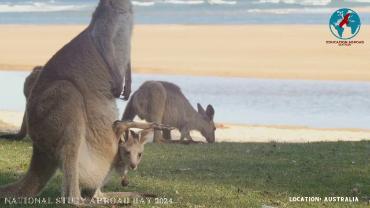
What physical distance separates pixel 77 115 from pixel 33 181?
2.37ft

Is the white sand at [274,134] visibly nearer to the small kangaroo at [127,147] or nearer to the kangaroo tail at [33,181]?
the kangaroo tail at [33,181]

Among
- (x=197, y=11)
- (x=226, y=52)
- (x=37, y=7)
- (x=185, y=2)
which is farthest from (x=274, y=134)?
(x=37, y=7)

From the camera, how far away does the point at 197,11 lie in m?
54.9

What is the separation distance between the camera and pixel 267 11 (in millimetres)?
54031

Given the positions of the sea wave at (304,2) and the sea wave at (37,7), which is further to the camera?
the sea wave at (304,2)

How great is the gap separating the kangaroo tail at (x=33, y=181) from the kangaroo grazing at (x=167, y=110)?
20.7ft

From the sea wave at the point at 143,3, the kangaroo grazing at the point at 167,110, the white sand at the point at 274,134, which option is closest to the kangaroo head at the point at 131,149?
the kangaroo grazing at the point at 167,110

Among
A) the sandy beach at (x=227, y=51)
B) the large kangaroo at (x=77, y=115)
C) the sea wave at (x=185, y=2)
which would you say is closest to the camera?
the large kangaroo at (x=77, y=115)

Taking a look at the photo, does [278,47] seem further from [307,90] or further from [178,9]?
[178,9]

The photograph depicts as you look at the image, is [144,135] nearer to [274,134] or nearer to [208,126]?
[208,126]

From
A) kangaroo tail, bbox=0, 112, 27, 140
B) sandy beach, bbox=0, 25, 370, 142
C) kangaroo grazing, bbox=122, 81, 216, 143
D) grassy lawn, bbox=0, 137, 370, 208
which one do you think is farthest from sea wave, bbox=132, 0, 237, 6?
grassy lawn, bbox=0, 137, 370, 208

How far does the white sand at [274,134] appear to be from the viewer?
47.4 ft

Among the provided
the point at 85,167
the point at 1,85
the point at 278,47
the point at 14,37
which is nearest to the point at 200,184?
the point at 85,167

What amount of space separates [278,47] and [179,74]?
266 inches
